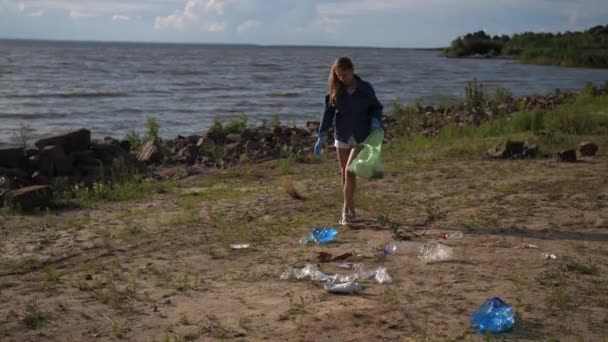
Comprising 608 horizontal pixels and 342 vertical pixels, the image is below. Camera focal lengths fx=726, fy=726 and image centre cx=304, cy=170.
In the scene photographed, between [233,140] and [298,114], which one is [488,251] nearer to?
[233,140]

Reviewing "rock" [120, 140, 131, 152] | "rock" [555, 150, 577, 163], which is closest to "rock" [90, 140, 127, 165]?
"rock" [120, 140, 131, 152]

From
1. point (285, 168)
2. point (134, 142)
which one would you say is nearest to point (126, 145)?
point (134, 142)

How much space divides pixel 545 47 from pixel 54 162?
6842 cm

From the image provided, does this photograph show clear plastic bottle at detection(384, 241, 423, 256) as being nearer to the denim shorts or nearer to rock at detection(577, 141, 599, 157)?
the denim shorts

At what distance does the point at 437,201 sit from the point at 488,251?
2064 mm

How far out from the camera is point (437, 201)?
790 centimetres

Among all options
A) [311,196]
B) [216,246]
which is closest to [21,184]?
[311,196]

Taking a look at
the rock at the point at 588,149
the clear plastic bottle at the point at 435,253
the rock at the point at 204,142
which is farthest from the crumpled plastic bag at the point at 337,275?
the rock at the point at 204,142

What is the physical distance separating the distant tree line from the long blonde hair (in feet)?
175

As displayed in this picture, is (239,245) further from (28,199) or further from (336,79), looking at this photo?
(28,199)

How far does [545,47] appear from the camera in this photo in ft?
239

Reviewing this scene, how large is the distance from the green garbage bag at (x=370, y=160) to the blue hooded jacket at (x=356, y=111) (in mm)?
127

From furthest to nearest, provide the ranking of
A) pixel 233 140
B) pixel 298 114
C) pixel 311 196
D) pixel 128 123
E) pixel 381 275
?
pixel 298 114 < pixel 128 123 < pixel 233 140 < pixel 311 196 < pixel 381 275

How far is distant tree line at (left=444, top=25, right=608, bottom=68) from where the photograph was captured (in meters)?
58.3
